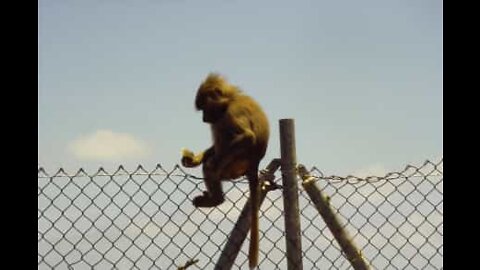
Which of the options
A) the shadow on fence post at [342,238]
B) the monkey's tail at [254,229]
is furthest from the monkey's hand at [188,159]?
the shadow on fence post at [342,238]

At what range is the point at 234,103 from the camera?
486cm

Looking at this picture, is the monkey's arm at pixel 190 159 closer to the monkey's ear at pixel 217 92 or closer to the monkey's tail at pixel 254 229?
the monkey's ear at pixel 217 92

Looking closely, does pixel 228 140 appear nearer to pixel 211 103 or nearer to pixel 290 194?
pixel 211 103

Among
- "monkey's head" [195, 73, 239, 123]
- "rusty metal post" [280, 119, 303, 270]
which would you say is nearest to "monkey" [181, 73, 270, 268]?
"monkey's head" [195, 73, 239, 123]

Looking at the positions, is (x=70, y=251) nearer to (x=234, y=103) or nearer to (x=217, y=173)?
(x=217, y=173)

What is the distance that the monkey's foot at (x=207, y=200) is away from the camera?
398 cm

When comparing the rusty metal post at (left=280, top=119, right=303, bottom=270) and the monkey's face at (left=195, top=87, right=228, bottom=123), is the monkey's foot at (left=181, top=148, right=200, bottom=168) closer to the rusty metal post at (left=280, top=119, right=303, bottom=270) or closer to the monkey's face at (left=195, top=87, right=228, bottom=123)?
the monkey's face at (left=195, top=87, right=228, bottom=123)

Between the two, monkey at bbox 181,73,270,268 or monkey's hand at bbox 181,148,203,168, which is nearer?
monkey at bbox 181,73,270,268

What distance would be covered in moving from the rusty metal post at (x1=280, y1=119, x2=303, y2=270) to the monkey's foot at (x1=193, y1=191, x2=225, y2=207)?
28.9 inches

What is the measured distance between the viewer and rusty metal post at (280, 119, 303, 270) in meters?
3.25
